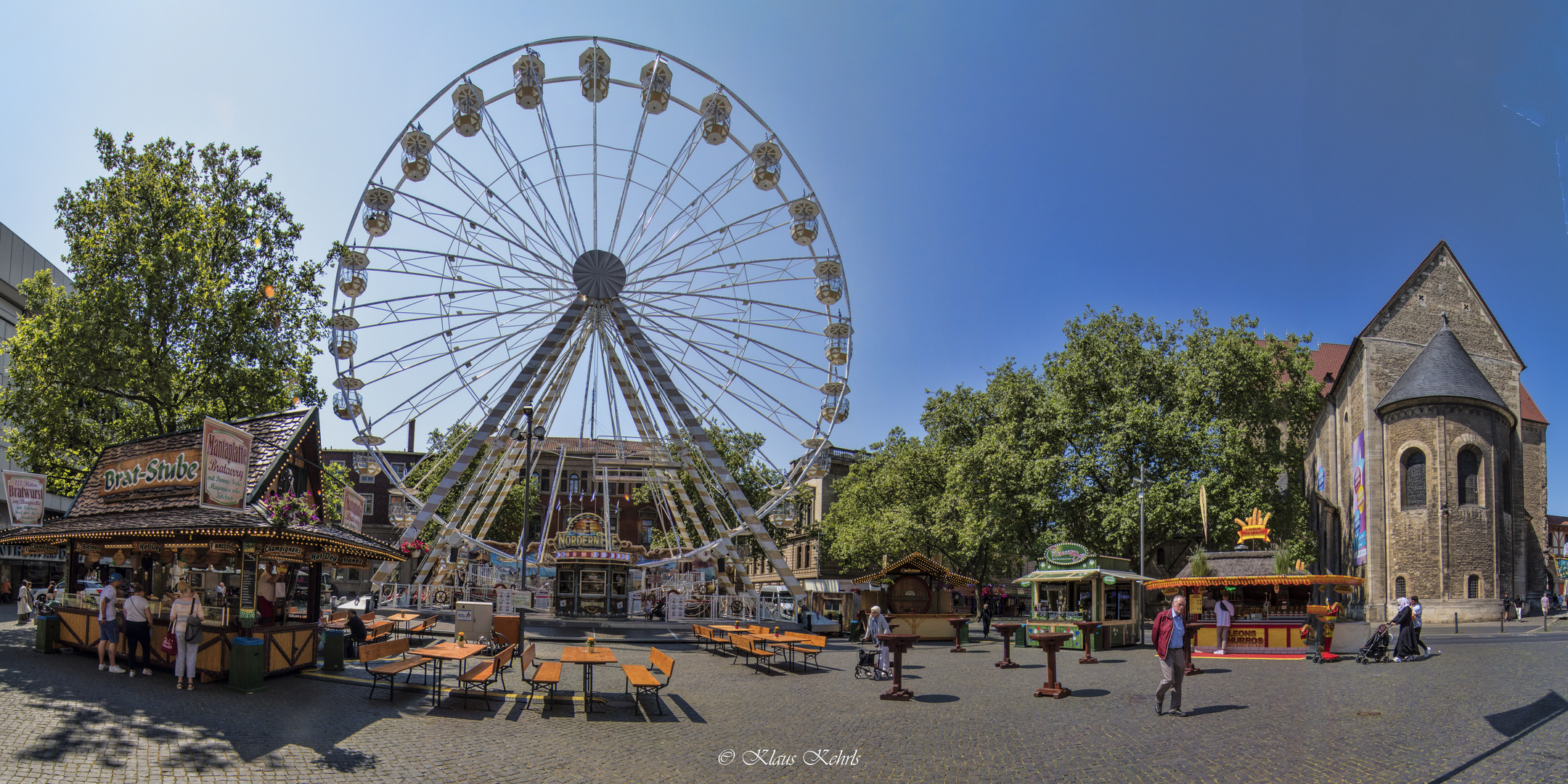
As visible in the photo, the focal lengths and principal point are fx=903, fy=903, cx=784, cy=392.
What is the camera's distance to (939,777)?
945 cm

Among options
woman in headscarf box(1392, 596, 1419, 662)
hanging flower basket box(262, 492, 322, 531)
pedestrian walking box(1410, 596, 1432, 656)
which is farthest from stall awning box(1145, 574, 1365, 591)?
hanging flower basket box(262, 492, 322, 531)

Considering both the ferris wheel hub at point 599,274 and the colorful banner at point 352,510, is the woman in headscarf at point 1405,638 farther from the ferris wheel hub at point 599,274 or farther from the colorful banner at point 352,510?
the colorful banner at point 352,510

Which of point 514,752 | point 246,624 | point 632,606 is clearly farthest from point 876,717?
point 632,606

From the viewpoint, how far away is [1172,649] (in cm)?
1245

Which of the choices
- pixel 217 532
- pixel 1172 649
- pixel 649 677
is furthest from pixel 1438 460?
pixel 217 532

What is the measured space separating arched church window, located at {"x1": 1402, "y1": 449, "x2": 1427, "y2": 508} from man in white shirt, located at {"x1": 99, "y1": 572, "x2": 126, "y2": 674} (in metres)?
54.8

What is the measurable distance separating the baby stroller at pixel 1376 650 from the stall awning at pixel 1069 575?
807cm

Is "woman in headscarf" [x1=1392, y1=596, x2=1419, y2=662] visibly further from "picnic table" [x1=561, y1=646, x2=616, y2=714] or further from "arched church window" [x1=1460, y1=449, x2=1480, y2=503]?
"arched church window" [x1=1460, y1=449, x2=1480, y2=503]

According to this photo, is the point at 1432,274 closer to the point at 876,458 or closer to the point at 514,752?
the point at 876,458

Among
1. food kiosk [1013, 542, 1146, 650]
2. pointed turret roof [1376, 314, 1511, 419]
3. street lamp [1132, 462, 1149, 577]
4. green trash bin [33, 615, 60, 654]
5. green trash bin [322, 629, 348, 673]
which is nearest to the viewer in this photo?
green trash bin [322, 629, 348, 673]

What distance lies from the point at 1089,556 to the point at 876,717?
1851 cm

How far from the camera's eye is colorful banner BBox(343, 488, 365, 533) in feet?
63.1

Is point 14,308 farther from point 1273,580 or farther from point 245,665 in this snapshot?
point 1273,580

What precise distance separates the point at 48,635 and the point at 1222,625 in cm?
2649
